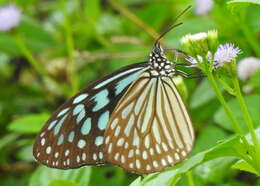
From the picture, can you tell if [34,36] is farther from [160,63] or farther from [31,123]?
[160,63]

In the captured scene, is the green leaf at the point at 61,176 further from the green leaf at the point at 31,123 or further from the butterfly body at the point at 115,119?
the green leaf at the point at 31,123

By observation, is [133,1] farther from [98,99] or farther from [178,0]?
[98,99]

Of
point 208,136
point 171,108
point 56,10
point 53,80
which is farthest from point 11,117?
point 171,108

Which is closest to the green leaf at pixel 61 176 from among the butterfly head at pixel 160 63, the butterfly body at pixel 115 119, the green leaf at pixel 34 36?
the butterfly body at pixel 115 119

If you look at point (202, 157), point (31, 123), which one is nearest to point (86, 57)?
point (31, 123)

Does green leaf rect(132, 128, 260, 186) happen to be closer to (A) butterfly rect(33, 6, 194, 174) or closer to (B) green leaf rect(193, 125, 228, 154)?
(A) butterfly rect(33, 6, 194, 174)

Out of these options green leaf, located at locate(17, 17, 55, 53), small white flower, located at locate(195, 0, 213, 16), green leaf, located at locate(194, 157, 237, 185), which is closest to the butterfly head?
green leaf, located at locate(194, 157, 237, 185)

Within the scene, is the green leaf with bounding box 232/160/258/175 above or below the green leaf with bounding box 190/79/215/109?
below
